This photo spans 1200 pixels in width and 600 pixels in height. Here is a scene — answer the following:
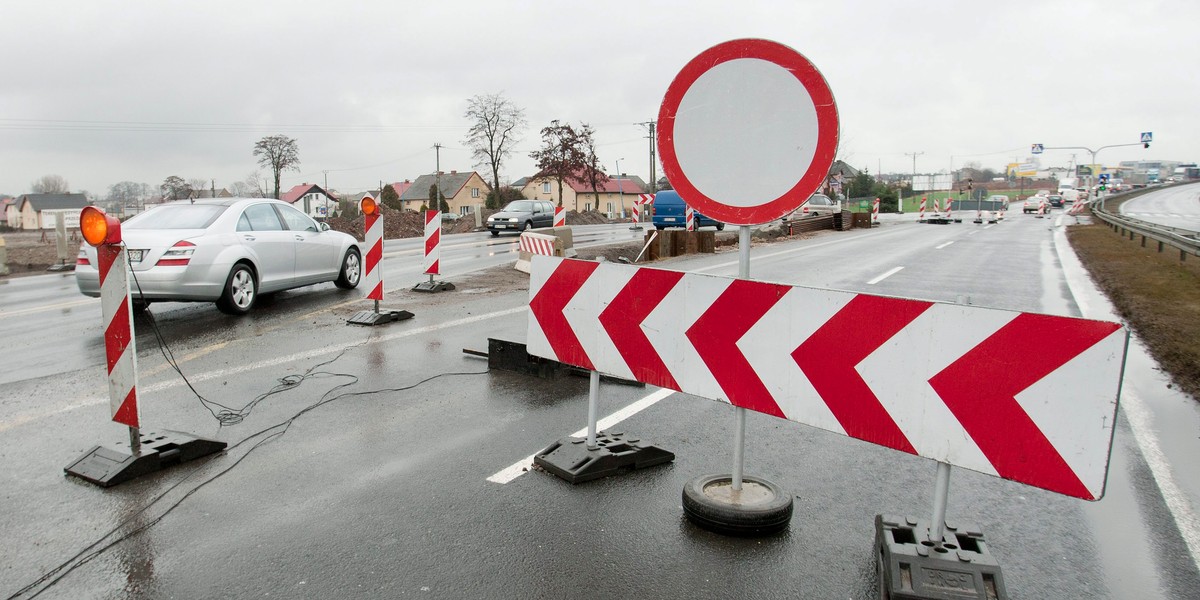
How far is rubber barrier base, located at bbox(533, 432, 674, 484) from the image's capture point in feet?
14.0

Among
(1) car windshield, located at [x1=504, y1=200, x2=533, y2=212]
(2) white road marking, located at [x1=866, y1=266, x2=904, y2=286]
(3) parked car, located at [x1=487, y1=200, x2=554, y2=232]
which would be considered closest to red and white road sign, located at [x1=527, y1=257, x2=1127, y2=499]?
(2) white road marking, located at [x1=866, y1=266, x2=904, y2=286]

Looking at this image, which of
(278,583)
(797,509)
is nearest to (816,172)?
(797,509)

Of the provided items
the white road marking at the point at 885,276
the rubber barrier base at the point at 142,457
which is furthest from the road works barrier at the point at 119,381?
the white road marking at the point at 885,276

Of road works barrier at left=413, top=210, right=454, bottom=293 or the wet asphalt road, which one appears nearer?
Answer: the wet asphalt road

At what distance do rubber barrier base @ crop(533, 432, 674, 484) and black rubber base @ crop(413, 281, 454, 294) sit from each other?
7893 millimetres

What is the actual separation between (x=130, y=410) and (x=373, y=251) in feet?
17.6

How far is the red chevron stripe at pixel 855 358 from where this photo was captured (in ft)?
10.5

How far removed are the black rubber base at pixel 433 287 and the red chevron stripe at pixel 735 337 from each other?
876 centimetres

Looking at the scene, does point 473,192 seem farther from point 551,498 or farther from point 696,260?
point 551,498

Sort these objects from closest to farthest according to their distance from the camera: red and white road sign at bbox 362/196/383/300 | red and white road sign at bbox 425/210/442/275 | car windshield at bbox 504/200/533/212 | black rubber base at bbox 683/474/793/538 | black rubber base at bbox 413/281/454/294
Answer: black rubber base at bbox 683/474/793/538 → red and white road sign at bbox 362/196/383/300 → red and white road sign at bbox 425/210/442/275 → black rubber base at bbox 413/281/454/294 → car windshield at bbox 504/200/533/212

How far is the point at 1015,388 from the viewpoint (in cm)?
283

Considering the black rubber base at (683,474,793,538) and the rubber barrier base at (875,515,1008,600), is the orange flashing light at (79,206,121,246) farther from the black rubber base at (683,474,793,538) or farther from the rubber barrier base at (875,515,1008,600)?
the rubber barrier base at (875,515,1008,600)

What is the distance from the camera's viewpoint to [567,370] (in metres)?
6.62

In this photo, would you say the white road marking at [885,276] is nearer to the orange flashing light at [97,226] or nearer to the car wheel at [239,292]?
the car wheel at [239,292]
